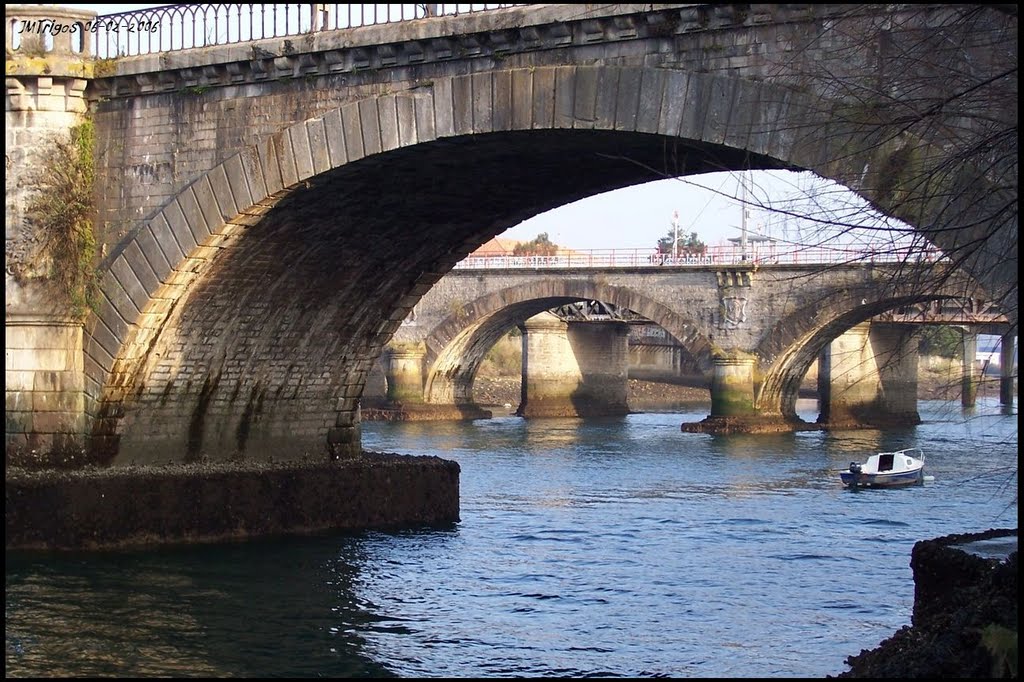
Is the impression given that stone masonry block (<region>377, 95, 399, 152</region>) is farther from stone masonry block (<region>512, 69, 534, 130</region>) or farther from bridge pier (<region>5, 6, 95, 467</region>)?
bridge pier (<region>5, 6, 95, 467</region>)

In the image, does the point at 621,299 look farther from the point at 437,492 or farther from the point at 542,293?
the point at 437,492

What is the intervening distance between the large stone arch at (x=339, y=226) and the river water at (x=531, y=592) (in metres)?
2.33

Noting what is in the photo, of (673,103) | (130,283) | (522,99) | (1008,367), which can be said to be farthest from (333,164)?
(1008,367)

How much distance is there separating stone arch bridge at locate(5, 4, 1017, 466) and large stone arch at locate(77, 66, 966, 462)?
1.3 inches

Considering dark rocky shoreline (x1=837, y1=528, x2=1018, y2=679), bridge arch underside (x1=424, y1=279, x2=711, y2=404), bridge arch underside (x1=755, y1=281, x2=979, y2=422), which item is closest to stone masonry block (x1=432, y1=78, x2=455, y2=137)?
dark rocky shoreline (x1=837, y1=528, x2=1018, y2=679)

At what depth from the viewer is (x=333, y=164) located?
17109 millimetres

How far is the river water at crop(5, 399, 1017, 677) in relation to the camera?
14445 mm

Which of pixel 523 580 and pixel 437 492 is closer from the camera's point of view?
pixel 523 580

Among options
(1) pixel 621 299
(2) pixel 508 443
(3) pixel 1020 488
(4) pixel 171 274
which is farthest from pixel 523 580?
(1) pixel 621 299

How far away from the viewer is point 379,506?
22297 millimetres

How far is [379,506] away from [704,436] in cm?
2396

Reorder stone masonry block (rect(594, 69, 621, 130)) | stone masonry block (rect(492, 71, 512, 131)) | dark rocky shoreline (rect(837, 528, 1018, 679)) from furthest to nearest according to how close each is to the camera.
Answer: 1. stone masonry block (rect(492, 71, 512, 131))
2. stone masonry block (rect(594, 69, 621, 130))
3. dark rocky shoreline (rect(837, 528, 1018, 679))

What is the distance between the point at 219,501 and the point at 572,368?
38.3 metres

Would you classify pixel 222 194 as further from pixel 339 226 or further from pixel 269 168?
pixel 339 226
